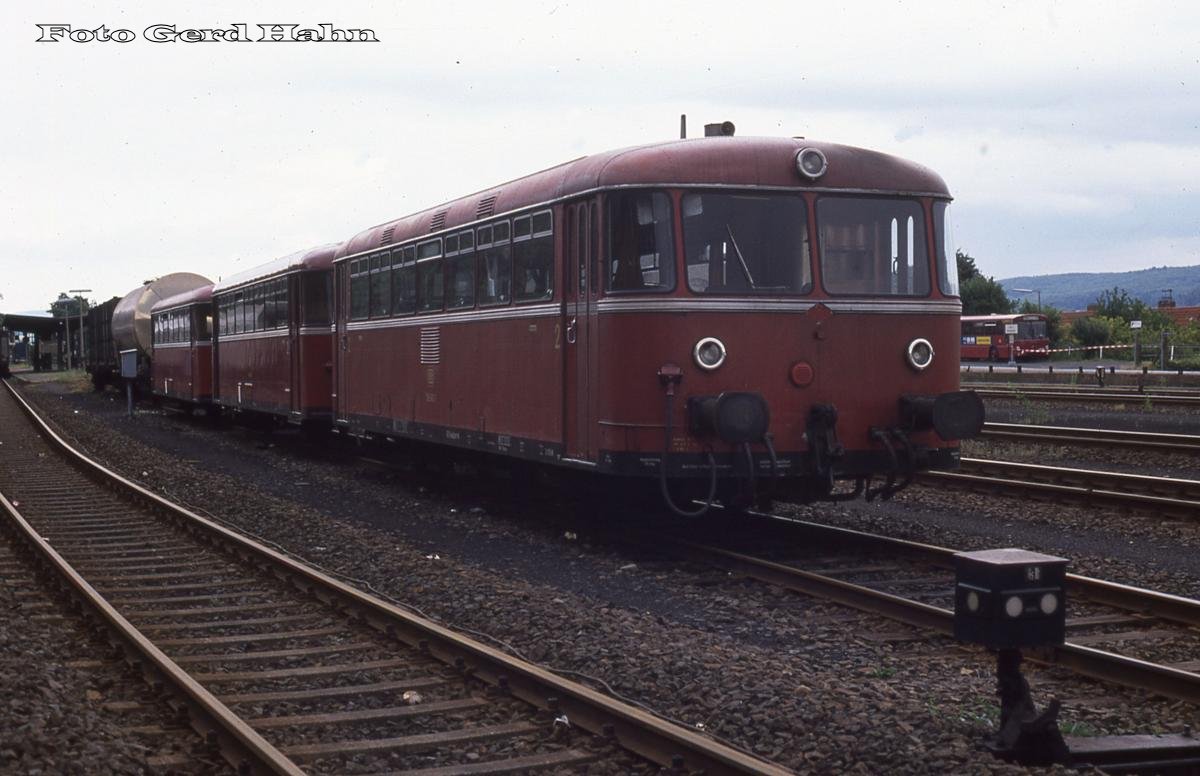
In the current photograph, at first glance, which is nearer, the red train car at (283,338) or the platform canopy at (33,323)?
the red train car at (283,338)

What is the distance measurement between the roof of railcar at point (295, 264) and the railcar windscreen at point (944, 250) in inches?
409

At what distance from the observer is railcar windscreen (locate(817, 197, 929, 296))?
10.9m

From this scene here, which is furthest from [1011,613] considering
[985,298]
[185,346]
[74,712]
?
[985,298]

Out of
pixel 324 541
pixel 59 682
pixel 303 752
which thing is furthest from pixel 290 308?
pixel 303 752

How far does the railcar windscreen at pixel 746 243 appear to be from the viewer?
34.7 ft

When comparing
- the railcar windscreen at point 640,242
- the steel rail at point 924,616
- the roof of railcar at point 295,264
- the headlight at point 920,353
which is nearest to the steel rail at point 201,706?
the steel rail at point 924,616

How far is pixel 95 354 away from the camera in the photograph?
54.3 metres

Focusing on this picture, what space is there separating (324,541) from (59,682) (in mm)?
5460

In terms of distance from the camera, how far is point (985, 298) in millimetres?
97375

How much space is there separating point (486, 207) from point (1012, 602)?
8.37 metres

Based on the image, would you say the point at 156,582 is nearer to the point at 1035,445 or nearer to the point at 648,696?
the point at 648,696

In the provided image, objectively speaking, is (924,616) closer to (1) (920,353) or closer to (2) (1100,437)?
(1) (920,353)

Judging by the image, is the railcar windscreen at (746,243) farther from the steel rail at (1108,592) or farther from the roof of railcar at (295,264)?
the roof of railcar at (295,264)

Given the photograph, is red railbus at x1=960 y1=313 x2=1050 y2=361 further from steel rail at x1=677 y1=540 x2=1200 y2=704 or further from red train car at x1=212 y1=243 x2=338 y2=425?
steel rail at x1=677 y1=540 x2=1200 y2=704
